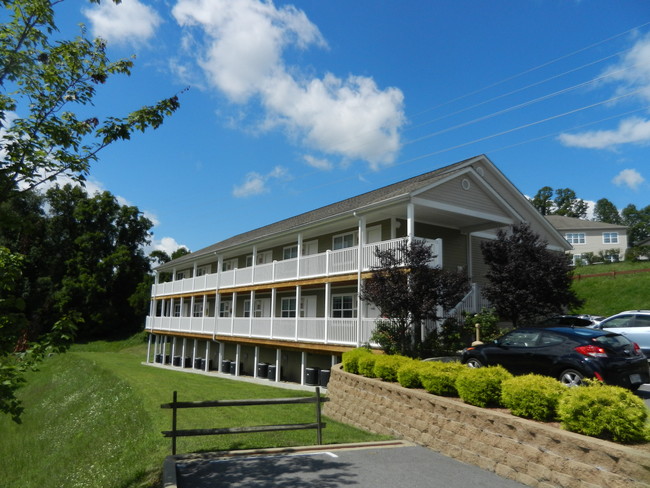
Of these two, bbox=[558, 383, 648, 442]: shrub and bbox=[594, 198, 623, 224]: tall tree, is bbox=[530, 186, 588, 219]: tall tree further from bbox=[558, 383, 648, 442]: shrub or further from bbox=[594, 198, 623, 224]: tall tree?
bbox=[558, 383, 648, 442]: shrub

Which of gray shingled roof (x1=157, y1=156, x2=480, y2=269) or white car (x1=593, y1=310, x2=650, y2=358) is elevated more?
gray shingled roof (x1=157, y1=156, x2=480, y2=269)

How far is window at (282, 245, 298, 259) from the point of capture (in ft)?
83.8

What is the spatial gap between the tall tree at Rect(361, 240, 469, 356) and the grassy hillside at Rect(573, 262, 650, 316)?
1744cm

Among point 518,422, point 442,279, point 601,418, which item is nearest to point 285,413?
point 442,279

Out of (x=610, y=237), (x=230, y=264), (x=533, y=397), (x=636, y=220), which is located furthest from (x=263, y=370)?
(x=636, y=220)

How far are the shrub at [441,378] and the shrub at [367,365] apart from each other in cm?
229

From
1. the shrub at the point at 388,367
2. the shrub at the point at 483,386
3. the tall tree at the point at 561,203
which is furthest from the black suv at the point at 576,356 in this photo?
the tall tree at the point at 561,203

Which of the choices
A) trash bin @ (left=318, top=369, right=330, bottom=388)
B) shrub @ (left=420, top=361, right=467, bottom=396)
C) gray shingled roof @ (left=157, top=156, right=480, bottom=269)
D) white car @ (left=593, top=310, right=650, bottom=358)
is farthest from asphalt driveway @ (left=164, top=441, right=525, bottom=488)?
white car @ (left=593, top=310, right=650, bottom=358)

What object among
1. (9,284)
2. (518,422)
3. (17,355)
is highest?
(9,284)

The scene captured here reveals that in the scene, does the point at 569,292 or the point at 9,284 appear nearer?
the point at 9,284

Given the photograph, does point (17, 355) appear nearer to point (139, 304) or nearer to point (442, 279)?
point (442, 279)

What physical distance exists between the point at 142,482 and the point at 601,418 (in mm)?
7406

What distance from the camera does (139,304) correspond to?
54.5 metres

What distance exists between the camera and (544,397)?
22.6 feet
